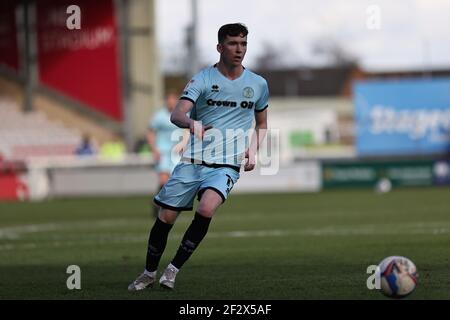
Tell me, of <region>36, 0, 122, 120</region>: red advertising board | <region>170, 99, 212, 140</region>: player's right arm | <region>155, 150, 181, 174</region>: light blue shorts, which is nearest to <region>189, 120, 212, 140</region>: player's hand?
<region>170, 99, 212, 140</region>: player's right arm

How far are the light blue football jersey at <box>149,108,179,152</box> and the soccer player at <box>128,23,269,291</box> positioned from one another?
35.1ft

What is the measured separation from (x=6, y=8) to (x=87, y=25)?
3.77 m

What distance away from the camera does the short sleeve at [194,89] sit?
31.3 feet

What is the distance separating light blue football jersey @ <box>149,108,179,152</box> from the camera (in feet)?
67.7

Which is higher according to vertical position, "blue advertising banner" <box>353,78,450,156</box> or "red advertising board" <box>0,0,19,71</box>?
"red advertising board" <box>0,0,19,71</box>

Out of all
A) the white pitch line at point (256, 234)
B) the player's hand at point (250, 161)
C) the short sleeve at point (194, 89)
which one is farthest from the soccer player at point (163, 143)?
the short sleeve at point (194, 89)

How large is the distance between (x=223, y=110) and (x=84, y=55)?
35.8 m

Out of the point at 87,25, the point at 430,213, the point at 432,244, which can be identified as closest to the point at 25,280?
the point at 432,244

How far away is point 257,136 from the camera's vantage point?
10.1 m

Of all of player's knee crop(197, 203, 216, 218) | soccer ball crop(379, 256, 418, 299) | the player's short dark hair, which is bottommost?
soccer ball crop(379, 256, 418, 299)

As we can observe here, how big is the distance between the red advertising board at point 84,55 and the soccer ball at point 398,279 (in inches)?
1453

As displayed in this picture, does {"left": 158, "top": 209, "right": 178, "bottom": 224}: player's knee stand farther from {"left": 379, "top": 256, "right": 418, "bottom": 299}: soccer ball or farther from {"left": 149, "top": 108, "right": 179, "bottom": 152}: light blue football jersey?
{"left": 149, "top": 108, "right": 179, "bottom": 152}: light blue football jersey

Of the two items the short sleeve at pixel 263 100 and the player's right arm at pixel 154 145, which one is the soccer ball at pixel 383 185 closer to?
the player's right arm at pixel 154 145

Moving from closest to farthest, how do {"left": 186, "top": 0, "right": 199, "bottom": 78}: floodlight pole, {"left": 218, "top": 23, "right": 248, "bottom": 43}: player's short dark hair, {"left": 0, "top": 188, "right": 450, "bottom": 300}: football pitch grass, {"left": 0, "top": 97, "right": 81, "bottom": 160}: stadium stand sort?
{"left": 218, "top": 23, "right": 248, "bottom": 43}: player's short dark hair → {"left": 0, "top": 188, "right": 450, "bottom": 300}: football pitch grass → {"left": 186, "top": 0, "right": 199, "bottom": 78}: floodlight pole → {"left": 0, "top": 97, "right": 81, "bottom": 160}: stadium stand
